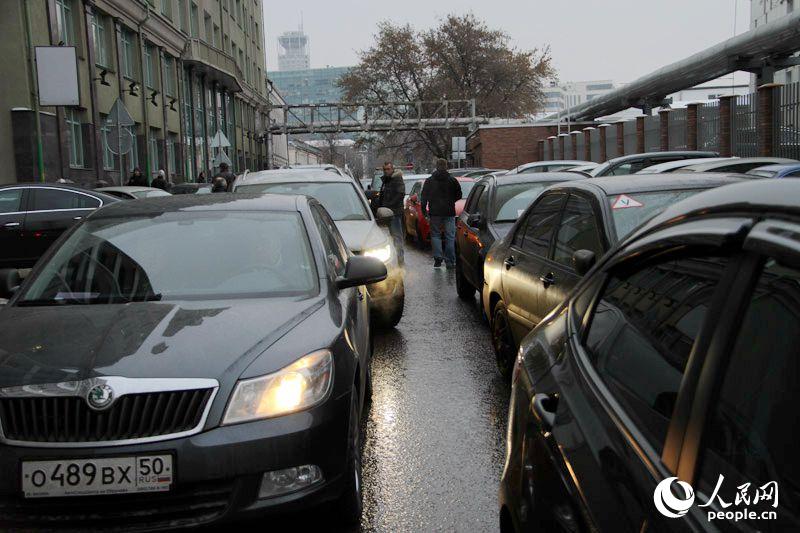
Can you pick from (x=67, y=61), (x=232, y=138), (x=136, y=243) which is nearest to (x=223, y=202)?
(x=136, y=243)

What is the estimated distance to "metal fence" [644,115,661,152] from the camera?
29.7 metres

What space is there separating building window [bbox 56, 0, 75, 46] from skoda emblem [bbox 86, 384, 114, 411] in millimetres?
24237

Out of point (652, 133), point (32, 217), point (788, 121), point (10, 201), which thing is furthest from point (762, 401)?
point (652, 133)

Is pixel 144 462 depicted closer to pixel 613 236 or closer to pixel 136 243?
pixel 136 243

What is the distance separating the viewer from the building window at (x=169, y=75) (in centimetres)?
3769

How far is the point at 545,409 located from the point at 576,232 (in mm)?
3302

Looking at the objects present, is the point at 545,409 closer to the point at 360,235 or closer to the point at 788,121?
the point at 360,235

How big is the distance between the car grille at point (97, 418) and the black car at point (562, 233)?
2.14m

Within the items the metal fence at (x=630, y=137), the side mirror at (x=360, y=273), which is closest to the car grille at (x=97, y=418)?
the side mirror at (x=360, y=273)

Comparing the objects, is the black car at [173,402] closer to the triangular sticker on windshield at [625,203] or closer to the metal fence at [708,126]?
the triangular sticker on windshield at [625,203]

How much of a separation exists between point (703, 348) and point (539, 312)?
12.8ft

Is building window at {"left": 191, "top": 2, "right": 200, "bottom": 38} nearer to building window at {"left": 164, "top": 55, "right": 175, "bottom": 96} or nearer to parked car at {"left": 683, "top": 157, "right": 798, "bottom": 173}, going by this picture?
building window at {"left": 164, "top": 55, "right": 175, "bottom": 96}

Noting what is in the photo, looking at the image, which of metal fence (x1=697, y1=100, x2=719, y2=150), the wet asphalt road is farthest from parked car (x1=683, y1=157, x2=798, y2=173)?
metal fence (x1=697, y1=100, x2=719, y2=150)

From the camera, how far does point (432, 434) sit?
5168mm
